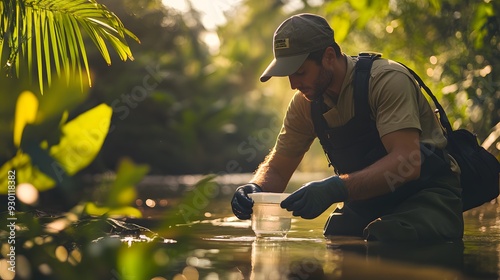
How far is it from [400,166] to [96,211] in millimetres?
2784

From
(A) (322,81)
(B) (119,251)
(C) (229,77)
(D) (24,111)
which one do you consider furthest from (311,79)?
(C) (229,77)

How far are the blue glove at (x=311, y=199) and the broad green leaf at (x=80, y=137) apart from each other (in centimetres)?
232

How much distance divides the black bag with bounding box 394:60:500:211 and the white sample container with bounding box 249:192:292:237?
97 cm

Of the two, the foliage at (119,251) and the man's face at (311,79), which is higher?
the man's face at (311,79)

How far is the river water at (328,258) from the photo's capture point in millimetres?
3148

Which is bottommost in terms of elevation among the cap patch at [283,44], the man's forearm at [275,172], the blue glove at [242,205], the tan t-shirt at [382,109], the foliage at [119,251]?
the foliage at [119,251]

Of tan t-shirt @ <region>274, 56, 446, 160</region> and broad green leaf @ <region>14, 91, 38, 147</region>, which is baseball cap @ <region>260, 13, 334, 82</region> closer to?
tan t-shirt @ <region>274, 56, 446, 160</region>

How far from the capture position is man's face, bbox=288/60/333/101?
4.55 metres

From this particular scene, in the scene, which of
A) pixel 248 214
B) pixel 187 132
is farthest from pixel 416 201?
pixel 187 132

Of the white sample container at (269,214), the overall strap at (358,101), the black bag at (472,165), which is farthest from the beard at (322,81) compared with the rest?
the white sample container at (269,214)

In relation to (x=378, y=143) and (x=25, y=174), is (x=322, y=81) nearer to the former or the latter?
(x=378, y=143)

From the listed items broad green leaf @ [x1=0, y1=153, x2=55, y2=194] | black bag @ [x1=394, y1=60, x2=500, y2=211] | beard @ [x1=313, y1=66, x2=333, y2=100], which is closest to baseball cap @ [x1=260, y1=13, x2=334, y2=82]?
beard @ [x1=313, y1=66, x2=333, y2=100]

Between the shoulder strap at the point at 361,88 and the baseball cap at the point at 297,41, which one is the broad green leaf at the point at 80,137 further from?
the shoulder strap at the point at 361,88

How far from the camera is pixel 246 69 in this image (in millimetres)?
29797
